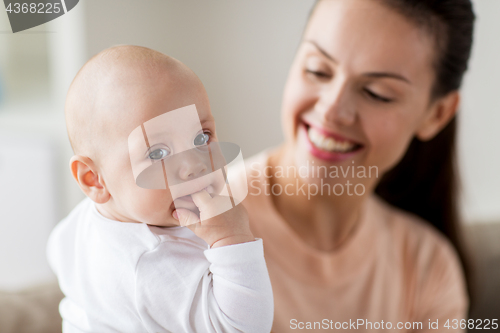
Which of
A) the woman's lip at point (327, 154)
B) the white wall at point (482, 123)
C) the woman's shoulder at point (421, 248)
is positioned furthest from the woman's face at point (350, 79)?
the woman's shoulder at point (421, 248)

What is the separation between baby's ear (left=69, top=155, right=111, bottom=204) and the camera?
0.93 ft

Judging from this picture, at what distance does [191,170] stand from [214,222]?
0.04 meters

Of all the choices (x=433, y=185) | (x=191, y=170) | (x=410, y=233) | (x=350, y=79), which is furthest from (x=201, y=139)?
(x=433, y=185)

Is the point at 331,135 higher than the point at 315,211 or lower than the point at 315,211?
higher

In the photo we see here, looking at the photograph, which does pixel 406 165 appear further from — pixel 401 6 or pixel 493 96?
pixel 401 6

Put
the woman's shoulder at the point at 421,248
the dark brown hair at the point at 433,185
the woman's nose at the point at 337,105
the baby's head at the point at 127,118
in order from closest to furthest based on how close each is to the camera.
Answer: the baby's head at the point at 127,118 < the woman's nose at the point at 337,105 < the woman's shoulder at the point at 421,248 < the dark brown hair at the point at 433,185

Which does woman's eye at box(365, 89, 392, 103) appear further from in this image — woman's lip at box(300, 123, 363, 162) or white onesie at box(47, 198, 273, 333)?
white onesie at box(47, 198, 273, 333)

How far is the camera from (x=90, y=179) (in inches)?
11.4

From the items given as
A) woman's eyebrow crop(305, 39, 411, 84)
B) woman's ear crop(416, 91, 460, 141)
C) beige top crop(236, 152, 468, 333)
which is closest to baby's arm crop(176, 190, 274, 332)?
beige top crop(236, 152, 468, 333)

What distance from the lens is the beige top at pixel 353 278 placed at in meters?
0.51

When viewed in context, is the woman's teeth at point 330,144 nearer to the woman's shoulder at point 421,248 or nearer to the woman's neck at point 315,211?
the woman's neck at point 315,211

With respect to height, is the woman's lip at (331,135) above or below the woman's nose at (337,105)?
below

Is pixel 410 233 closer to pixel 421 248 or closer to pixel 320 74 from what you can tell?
pixel 421 248

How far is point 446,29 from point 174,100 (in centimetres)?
40
